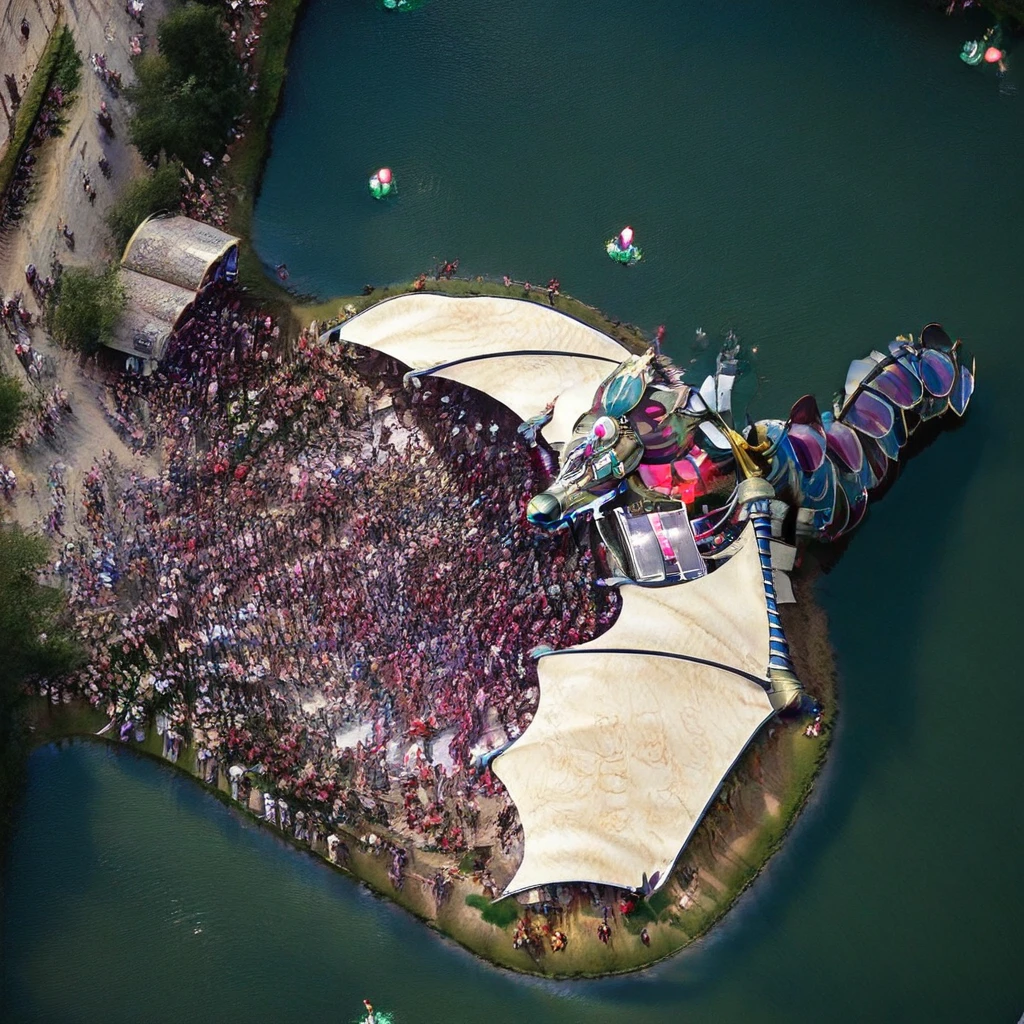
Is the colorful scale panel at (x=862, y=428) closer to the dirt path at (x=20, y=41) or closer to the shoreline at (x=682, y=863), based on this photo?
the shoreline at (x=682, y=863)

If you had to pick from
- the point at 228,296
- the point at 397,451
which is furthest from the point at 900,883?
the point at 228,296

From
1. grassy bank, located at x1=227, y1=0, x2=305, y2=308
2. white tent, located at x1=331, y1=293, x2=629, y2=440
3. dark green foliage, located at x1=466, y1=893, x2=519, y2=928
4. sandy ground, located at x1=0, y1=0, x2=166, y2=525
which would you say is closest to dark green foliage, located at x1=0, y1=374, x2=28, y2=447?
sandy ground, located at x1=0, y1=0, x2=166, y2=525

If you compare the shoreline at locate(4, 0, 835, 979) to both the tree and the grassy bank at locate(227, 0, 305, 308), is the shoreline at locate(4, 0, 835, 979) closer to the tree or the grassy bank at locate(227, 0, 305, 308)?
the tree

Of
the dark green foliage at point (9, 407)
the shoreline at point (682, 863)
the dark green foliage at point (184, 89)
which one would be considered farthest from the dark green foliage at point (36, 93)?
the shoreline at point (682, 863)

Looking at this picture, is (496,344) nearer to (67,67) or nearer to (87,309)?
(87,309)

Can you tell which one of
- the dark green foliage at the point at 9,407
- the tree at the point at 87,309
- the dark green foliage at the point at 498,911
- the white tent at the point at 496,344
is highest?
the white tent at the point at 496,344

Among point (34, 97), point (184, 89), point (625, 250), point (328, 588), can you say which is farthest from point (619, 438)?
Answer: point (34, 97)
